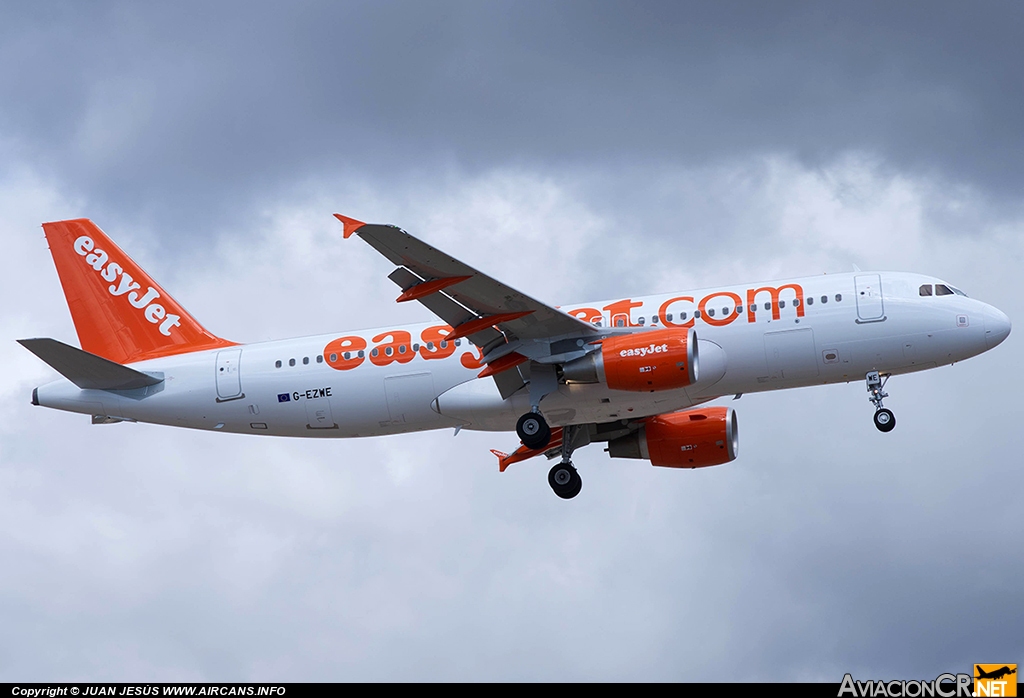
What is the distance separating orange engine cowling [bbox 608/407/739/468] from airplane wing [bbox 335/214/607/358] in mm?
8056

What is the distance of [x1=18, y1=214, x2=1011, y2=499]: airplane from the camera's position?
39625mm

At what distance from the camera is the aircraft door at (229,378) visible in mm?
44188

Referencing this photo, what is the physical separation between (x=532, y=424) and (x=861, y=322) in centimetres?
1046

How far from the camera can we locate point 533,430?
134 ft

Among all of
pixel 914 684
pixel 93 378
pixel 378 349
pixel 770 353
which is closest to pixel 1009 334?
pixel 770 353

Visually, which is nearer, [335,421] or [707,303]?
[707,303]

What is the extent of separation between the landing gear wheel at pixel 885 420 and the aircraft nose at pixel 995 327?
145 inches

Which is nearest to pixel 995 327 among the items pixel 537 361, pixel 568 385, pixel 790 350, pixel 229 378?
pixel 790 350

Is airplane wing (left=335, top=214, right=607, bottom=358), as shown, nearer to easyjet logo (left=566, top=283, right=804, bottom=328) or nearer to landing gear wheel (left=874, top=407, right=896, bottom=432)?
easyjet logo (left=566, top=283, right=804, bottom=328)

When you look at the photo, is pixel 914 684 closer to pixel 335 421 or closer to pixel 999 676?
pixel 999 676

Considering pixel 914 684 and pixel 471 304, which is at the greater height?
pixel 471 304

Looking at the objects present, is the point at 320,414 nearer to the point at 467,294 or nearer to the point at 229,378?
the point at 229,378

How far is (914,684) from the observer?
31922 mm

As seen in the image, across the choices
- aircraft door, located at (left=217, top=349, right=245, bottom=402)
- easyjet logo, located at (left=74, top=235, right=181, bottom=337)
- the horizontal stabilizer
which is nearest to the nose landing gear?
aircraft door, located at (left=217, top=349, right=245, bottom=402)
